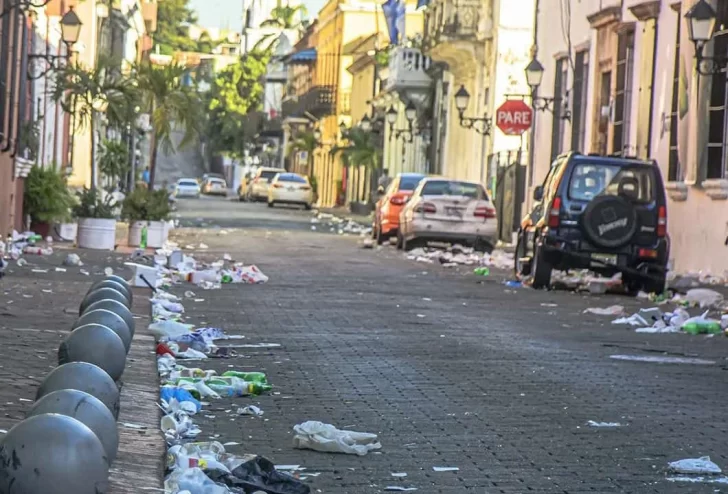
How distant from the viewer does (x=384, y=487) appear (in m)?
6.64

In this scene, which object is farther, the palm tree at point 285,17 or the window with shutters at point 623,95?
the palm tree at point 285,17

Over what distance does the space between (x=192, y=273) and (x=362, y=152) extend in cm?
4806

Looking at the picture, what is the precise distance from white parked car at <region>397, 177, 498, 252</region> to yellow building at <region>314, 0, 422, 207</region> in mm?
51199

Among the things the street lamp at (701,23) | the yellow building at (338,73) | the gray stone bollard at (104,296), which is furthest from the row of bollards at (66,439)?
the yellow building at (338,73)

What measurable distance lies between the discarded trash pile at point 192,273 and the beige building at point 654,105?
686 cm

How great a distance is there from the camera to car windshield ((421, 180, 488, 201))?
31.0 metres

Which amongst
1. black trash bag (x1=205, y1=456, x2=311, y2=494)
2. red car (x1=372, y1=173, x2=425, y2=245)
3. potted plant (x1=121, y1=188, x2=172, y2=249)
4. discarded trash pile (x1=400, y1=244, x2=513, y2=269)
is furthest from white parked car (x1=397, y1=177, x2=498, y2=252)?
black trash bag (x1=205, y1=456, x2=311, y2=494)

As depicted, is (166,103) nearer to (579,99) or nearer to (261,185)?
(579,99)

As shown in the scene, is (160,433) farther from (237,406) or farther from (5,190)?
(5,190)

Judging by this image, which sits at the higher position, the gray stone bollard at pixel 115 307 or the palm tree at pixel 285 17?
the palm tree at pixel 285 17

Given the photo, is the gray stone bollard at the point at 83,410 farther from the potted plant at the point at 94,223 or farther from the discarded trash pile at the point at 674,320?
the potted plant at the point at 94,223

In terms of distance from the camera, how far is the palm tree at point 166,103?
32.2 metres

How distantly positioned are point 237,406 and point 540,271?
1245cm

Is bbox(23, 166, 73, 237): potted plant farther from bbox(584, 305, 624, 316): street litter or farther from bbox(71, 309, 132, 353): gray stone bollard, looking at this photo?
bbox(71, 309, 132, 353): gray stone bollard
